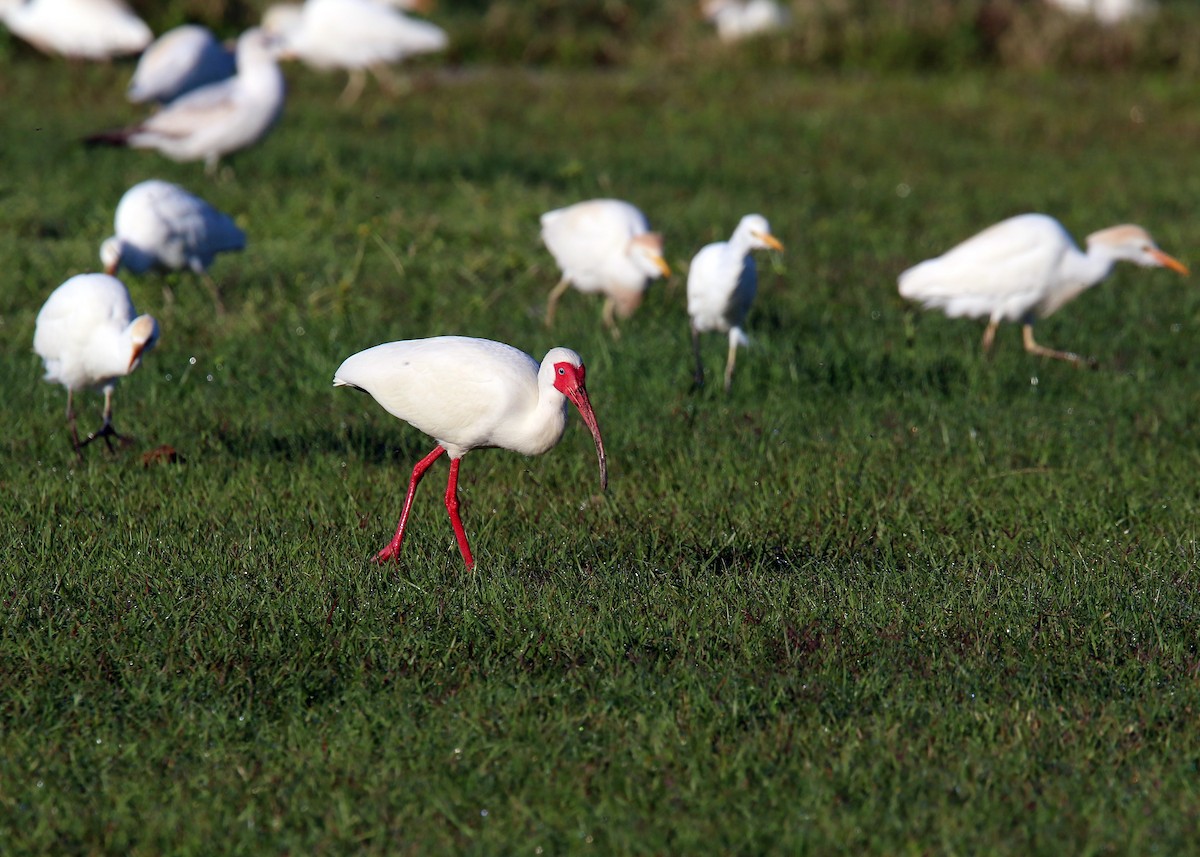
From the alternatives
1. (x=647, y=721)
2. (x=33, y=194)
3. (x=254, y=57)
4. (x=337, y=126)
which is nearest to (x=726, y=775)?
(x=647, y=721)

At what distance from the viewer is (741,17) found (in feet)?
69.0

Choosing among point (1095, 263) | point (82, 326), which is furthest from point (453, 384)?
point (1095, 263)

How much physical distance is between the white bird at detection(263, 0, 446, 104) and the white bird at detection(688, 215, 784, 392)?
29.5 feet

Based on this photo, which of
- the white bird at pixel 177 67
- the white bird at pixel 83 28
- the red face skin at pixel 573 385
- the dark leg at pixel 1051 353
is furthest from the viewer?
the white bird at pixel 83 28

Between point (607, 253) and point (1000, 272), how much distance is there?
7.07ft

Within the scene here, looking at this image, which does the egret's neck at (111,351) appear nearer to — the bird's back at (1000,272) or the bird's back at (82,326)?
the bird's back at (82,326)

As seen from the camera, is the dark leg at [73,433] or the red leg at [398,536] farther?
the dark leg at [73,433]

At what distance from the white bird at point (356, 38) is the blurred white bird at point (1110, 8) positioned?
8.59m

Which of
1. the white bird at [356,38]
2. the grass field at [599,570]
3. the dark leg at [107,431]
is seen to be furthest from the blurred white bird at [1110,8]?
the dark leg at [107,431]

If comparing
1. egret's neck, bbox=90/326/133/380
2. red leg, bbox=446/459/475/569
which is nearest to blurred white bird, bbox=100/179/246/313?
egret's neck, bbox=90/326/133/380

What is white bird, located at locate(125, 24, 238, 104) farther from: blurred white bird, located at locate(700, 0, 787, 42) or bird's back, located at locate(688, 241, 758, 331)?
bird's back, located at locate(688, 241, 758, 331)

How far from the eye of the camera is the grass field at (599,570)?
12.3 feet

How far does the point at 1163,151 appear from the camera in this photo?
50.8 ft

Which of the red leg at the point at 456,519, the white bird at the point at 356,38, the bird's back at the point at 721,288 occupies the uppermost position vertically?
the white bird at the point at 356,38
